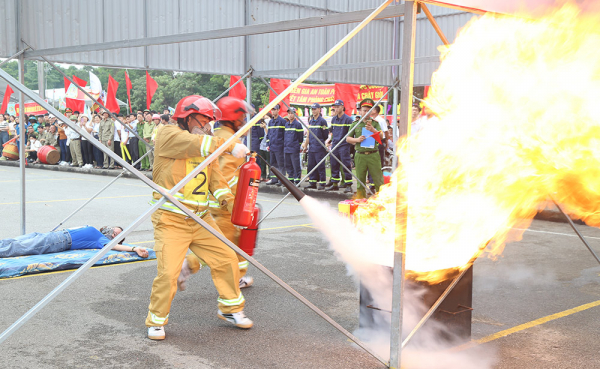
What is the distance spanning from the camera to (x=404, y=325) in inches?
152

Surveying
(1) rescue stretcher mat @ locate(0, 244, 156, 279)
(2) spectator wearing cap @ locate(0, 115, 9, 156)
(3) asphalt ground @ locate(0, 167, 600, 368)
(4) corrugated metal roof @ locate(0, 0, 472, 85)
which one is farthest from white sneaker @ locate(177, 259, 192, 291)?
(2) spectator wearing cap @ locate(0, 115, 9, 156)

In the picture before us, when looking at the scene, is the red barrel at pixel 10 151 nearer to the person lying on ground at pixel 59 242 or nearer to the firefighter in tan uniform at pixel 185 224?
the person lying on ground at pixel 59 242

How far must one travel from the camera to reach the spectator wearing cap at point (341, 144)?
12.6 m

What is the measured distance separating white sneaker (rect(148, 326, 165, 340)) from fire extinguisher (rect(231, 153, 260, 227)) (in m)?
0.97

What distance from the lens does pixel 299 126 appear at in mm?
14133

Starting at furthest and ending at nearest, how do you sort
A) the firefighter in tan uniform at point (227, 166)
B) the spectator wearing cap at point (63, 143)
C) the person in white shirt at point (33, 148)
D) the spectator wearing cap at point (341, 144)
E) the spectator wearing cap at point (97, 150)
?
the person in white shirt at point (33, 148)
the spectator wearing cap at point (63, 143)
the spectator wearing cap at point (97, 150)
the spectator wearing cap at point (341, 144)
the firefighter in tan uniform at point (227, 166)

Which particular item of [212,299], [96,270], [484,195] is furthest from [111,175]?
[484,195]

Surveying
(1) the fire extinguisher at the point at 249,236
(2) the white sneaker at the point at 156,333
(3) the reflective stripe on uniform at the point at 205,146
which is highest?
(3) the reflective stripe on uniform at the point at 205,146

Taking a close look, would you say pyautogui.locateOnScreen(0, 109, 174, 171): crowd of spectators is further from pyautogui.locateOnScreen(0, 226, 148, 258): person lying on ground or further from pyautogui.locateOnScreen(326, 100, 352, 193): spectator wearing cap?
pyautogui.locateOnScreen(0, 226, 148, 258): person lying on ground

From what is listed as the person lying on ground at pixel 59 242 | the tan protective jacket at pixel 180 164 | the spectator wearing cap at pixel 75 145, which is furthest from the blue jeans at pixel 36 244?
the spectator wearing cap at pixel 75 145

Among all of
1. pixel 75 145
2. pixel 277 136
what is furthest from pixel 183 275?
pixel 75 145

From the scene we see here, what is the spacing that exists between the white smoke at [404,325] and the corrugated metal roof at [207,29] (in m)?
3.65

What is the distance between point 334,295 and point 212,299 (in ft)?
3.73

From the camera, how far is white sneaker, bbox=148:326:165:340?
4.08m
